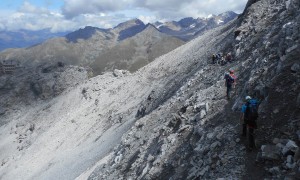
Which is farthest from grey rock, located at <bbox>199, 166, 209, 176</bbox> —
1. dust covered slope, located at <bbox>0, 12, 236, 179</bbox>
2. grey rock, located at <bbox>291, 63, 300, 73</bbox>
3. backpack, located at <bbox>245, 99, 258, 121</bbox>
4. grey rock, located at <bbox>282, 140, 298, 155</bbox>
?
dust covered slope, located at <bbox>0, 12, 236, 179</bbox>

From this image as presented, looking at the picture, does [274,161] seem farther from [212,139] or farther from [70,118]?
[70,118]

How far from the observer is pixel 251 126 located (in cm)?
1525

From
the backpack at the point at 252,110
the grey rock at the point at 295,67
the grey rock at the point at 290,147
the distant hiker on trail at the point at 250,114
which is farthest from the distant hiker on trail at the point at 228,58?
the grey rock at the point at 290,147

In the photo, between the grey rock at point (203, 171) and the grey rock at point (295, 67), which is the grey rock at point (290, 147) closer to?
the grey rock at point (203, 171)

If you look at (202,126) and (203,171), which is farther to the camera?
(202,126)

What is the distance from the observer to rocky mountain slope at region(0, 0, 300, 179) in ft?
52.0

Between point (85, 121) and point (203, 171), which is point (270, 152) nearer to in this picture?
point (203, 171)

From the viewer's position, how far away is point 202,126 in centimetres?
2123

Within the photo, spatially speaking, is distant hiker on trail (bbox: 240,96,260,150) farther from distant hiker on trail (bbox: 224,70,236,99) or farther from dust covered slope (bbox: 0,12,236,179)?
dust covered slope (bbox: 0,12,236,179)

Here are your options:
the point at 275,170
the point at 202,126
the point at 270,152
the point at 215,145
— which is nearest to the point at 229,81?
the point at 202,126

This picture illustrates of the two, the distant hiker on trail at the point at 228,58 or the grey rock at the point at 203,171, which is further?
the distant hiker on trail at the point at 228,58

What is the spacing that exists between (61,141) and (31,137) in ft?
48.9

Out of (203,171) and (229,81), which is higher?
(229,81)

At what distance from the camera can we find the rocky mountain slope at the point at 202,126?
15836 millimetres
